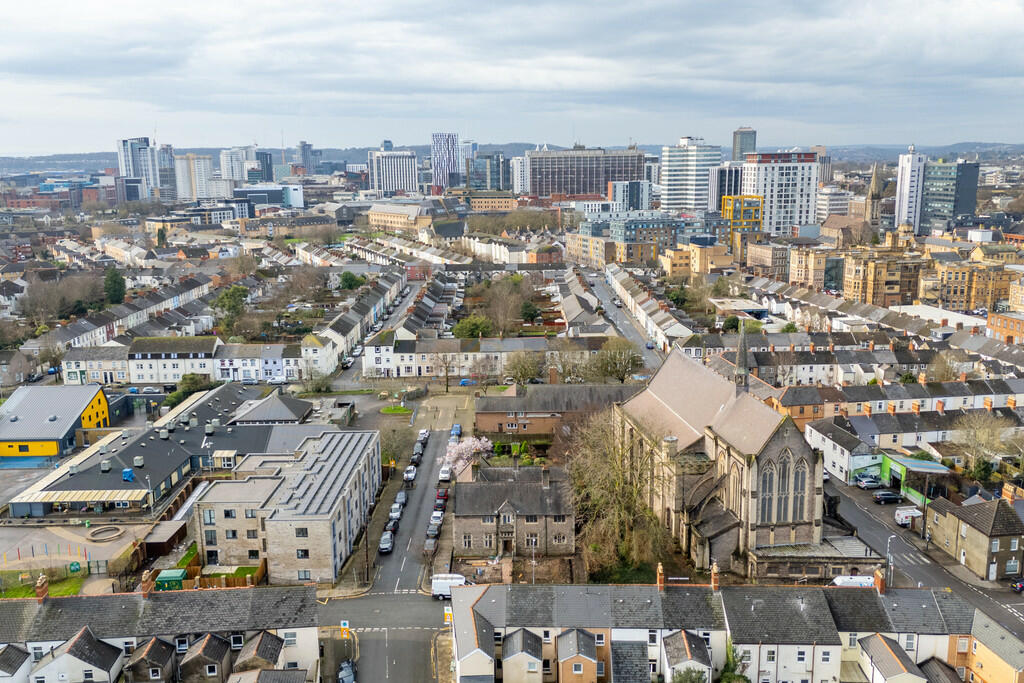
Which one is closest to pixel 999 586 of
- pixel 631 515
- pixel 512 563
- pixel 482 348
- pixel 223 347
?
pixel 631 515

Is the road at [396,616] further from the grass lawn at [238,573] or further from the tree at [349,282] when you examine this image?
the tree at [349,282]

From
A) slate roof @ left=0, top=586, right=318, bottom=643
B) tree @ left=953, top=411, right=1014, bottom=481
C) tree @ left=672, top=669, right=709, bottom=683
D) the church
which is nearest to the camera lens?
tree @ left=672, top=669, right=709, bottom=683

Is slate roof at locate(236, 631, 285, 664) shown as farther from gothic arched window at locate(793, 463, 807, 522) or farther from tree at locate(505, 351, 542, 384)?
tree at locate(505, 351, 542, 384)

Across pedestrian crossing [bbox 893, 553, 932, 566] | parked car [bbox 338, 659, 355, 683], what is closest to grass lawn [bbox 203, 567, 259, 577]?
parked car [bbox 338, 659, 355, 683]

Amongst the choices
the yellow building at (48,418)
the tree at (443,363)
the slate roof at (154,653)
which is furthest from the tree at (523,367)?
the slate roof at (154,653)

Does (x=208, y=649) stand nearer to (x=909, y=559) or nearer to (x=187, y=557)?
(x=187, y=557)

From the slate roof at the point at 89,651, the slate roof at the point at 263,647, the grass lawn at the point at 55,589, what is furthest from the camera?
the grass lawn at the point at 55,589
